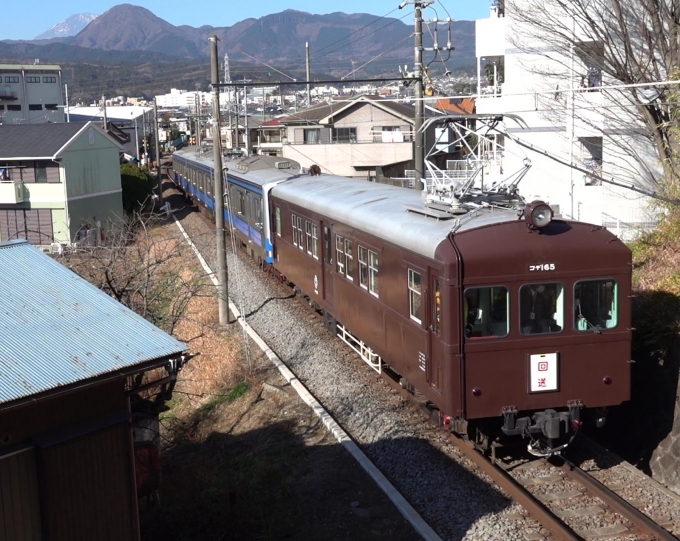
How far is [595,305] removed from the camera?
771cm

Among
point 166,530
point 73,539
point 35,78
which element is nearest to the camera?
point 73,539

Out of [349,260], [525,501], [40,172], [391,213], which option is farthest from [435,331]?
[40,172]

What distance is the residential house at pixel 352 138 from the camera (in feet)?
114

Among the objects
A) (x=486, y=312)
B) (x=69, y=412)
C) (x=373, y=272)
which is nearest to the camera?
(x=69, y=412)

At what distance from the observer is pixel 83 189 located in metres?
28.7

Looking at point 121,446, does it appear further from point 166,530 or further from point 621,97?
point 621,97

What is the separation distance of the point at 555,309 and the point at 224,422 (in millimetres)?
5055

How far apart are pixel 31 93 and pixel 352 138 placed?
105 ft

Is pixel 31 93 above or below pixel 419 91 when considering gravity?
above

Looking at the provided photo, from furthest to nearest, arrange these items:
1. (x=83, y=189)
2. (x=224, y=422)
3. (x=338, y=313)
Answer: (x=83, y=189) < (x=338, y=313) < (x=224, y=422)

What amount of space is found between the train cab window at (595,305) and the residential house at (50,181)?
69.2ft

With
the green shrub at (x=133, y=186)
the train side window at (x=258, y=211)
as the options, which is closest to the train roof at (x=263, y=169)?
the train side window at (x=258, y=211)

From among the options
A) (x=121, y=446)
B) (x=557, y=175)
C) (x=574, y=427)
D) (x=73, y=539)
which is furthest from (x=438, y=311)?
(x=557, y=175)

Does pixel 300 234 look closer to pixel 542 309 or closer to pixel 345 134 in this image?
pixel 542 309
